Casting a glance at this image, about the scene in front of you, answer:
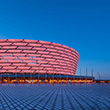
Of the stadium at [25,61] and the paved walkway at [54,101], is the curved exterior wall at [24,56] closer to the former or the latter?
the stadium at [25,61]

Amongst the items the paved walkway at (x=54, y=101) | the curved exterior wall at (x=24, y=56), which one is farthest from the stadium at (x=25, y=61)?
the paved walkway at (x=54, y=101)

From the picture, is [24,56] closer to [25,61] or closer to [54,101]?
[25,61]

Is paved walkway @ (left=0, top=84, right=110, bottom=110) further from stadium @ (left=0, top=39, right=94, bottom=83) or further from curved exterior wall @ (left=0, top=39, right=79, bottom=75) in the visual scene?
curved exterior wall @ (left=0, top=39, right=79, bottom=75)

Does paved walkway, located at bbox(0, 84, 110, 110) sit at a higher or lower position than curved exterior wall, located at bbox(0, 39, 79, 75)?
lower

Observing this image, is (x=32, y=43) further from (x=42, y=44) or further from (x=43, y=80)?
(x=43, y=80)

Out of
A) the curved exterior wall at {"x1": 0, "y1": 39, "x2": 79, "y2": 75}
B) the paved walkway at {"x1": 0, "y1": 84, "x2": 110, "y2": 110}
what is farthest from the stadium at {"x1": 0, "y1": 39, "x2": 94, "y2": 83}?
the paved walkway at {"x1": 0, "y1": 84, "x2": 110, "y2": 110}

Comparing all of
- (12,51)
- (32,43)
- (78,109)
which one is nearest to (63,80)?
(32,43)

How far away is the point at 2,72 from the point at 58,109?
59.7 m

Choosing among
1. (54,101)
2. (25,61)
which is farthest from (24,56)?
(54,101)

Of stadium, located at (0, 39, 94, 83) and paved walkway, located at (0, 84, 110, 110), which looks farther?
stadium, located at (0, 39, 94, 83)

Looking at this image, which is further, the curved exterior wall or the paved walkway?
the curved exterior wall

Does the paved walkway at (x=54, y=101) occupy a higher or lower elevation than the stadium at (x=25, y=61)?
lower

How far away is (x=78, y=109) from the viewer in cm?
681

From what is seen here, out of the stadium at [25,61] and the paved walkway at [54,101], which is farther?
the stadium at [25,61]
